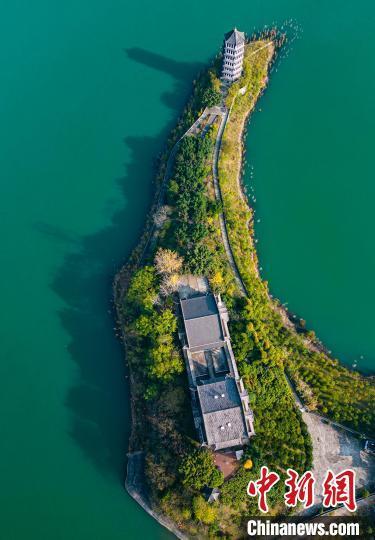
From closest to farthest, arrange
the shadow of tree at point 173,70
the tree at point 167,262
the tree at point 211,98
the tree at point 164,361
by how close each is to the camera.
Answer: the tree at point 164,361
the tree at point 167,262
the tree at point 211,98
the shadow of tree at point 173,70

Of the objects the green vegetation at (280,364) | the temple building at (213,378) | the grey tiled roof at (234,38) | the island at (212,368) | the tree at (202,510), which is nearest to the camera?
the tree at (202,510)

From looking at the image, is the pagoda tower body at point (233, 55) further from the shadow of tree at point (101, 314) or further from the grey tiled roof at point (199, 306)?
the grey tiled roof at point (199, 306)

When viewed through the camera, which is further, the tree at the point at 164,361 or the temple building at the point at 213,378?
the tree at the point at 164,361

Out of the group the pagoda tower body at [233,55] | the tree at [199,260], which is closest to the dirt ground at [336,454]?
the tree at [199,260]

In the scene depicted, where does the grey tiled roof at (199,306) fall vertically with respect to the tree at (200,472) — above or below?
above

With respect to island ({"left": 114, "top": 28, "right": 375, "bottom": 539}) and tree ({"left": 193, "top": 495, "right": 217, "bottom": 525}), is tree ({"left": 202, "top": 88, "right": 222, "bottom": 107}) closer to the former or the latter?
island ({"left": 114, "top": 28, "right": 375, "bottom": 539})

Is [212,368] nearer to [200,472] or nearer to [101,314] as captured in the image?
[200,472]

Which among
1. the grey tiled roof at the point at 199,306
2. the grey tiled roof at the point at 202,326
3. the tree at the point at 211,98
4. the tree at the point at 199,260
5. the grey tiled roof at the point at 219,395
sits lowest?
the grey tiled roof at the point at 219,395

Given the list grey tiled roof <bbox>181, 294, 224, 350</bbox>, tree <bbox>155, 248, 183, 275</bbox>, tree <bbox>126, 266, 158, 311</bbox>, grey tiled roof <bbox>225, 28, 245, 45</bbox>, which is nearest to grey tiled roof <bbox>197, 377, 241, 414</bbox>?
grey tiled roof <bbox>181, 294, 224, 350</bbox>
